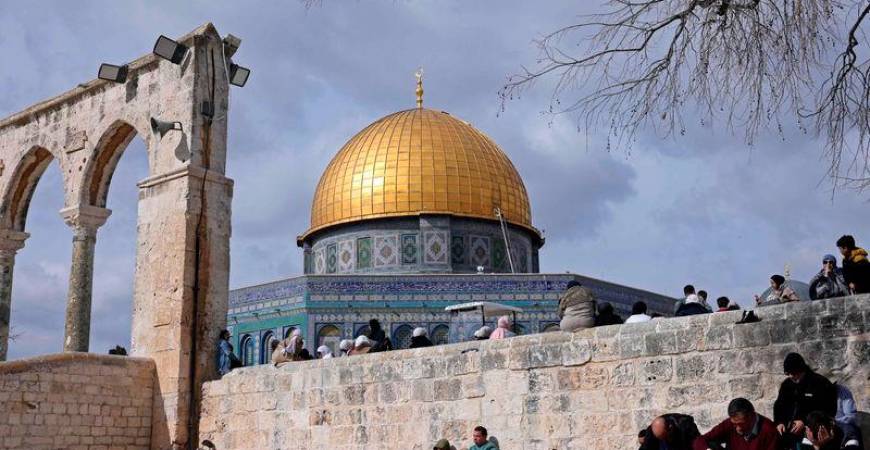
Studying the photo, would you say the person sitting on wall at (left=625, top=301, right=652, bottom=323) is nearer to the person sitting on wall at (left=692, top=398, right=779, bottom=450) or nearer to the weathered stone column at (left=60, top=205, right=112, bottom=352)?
the person sitting on wall at (left=692, top=398, right=779, bottom=450)

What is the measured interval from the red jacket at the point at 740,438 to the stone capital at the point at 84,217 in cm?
942

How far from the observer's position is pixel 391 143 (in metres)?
28.7

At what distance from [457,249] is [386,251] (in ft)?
6.35

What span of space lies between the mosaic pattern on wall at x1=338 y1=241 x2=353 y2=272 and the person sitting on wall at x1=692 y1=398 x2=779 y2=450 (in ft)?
73.8

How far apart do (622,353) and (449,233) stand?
20.2 m

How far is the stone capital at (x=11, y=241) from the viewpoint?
45.6 feet

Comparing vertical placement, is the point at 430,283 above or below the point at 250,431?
above

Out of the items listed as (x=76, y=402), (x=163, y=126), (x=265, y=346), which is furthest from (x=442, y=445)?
(x=265, y=346)

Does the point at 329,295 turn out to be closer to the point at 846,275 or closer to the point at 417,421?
the point at 417,421

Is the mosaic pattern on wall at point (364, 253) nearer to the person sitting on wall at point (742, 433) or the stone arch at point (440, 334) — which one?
the stone arch at point (440, 334)

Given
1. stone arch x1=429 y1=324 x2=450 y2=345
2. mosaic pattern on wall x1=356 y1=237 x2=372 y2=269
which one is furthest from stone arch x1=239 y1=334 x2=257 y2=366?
stone arch x1=429 y1=324 x2=450 y2=345

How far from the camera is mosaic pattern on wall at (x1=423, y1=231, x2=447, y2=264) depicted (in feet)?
88.5

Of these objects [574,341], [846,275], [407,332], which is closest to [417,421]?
[574,341]

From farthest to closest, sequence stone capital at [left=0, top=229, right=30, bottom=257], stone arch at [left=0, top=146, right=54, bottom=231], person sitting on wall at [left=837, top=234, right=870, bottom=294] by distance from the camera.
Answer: stone capital at [left=0, top=229, right=30, bottom=257], stone arch at [left=0, top=146, right=54, bottom=231], person sitting on wall at [left=837, top=234, right=870, bottom=294]
